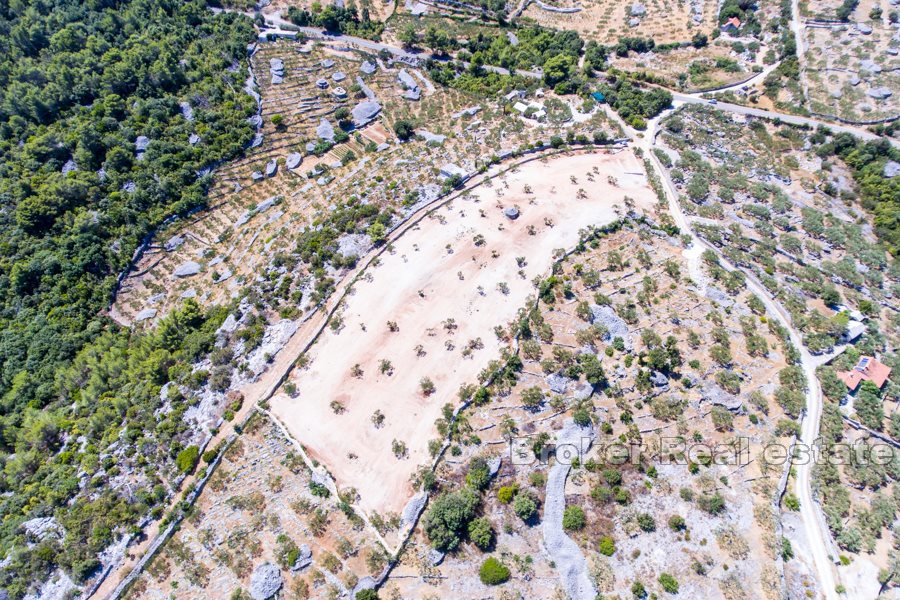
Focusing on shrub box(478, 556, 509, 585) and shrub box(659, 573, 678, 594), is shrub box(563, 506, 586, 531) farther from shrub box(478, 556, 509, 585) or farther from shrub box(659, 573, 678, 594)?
shrub box(659, 573, 678, 594)

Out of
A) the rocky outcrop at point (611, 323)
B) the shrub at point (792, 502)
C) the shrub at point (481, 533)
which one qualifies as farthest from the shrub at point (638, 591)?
the rocky outcrop at point (611, 323)

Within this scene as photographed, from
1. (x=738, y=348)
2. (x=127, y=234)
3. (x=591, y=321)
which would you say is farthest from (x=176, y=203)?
(x=738, y=348)

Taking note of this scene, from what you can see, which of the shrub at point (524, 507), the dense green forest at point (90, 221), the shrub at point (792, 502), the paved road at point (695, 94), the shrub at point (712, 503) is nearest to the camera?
the shrub at point (524, 507)

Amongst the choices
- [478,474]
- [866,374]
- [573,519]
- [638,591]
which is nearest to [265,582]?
[478,474]

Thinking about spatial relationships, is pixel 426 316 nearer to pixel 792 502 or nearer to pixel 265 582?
pixel 265 582

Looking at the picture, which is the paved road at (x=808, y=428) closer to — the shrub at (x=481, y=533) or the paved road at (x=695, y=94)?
the shrub at (x=481, y=533)

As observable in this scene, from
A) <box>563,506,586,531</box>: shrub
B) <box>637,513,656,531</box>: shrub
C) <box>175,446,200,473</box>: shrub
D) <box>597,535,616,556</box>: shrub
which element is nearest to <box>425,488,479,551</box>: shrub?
<box>563,506,586,531</box>: shrub

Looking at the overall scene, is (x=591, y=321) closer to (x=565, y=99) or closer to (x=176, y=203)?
(x=565, y=99)
